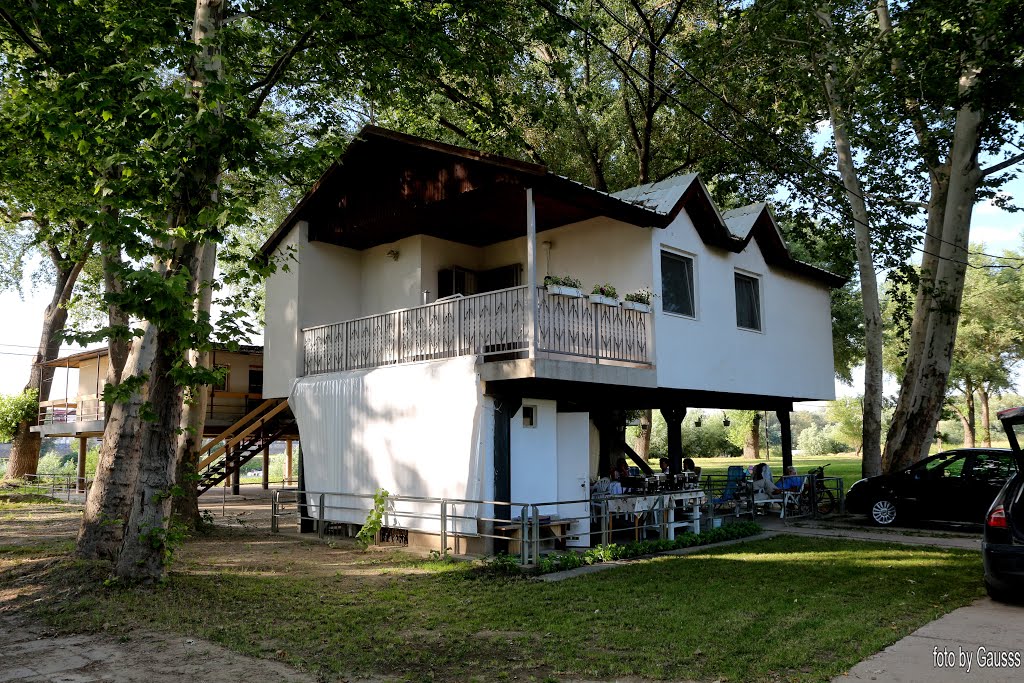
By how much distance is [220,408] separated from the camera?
24.4m

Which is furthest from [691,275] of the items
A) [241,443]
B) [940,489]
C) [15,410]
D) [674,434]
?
[15,410]

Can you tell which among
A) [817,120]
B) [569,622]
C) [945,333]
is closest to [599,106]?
[817,120]

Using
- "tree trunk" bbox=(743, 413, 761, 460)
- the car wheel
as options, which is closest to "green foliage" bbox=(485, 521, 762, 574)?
the car wheel

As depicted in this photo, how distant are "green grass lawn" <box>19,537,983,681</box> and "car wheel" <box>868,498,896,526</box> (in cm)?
442

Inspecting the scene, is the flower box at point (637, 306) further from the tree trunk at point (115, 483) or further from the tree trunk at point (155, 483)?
the tree trunk at point (115, 483)

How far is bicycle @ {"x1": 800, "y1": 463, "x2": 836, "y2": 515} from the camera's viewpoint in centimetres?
1866

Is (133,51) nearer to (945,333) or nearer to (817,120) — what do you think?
(945,333)

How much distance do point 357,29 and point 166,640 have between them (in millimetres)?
10359

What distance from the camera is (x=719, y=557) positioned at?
1237 cm

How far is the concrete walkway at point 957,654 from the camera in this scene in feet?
20.1

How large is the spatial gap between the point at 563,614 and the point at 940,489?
10892 mm

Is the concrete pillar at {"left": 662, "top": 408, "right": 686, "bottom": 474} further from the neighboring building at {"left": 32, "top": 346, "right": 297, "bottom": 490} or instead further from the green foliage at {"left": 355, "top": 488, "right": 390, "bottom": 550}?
the neighboring building at {"left": 32, "top": 346, "right": 297, "bottom": 490}

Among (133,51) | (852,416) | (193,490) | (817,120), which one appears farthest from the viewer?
(852,416)

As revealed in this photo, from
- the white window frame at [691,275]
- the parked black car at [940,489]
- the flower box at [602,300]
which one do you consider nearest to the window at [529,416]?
the flower box at [602,300]
